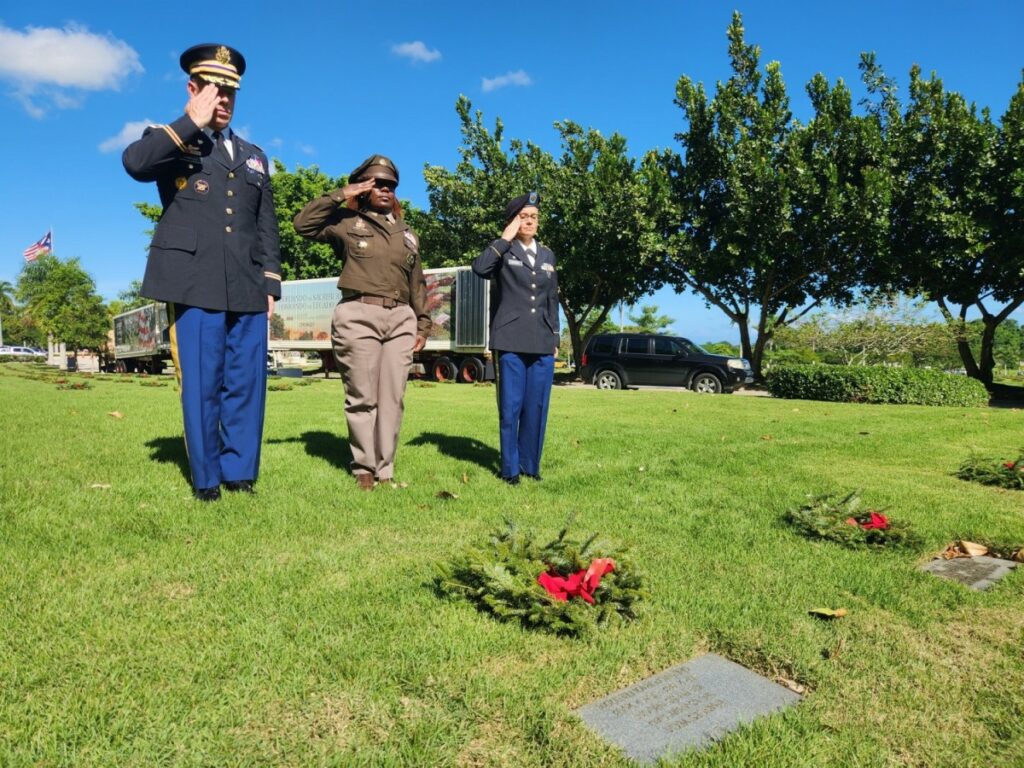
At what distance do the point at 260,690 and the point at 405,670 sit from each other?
0.40 metres

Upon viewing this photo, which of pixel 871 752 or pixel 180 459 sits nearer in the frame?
pixel 871 752

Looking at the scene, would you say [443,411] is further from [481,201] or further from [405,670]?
[481,201]

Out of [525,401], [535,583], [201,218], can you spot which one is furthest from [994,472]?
[201,218]

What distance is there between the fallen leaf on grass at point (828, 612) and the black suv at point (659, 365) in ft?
56.7

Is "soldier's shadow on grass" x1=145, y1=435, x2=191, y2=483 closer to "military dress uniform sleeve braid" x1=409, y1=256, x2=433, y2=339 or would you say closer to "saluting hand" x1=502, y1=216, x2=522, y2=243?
"military dress uniform sleeve braid" x1=409, y1=256, x2=433, y2=339

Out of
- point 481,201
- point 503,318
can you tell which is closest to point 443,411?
point 503,318

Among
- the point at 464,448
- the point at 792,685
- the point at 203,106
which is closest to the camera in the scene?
the point at 792,685

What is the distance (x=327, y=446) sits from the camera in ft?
19.6

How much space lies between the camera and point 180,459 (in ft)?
16.2

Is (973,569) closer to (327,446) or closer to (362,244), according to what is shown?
(362,244)

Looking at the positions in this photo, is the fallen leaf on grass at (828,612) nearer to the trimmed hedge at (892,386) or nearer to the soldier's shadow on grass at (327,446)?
the soldier's shadow on grass at (327,446)

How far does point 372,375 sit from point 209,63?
2.05 m

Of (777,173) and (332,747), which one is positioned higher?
(777,173)

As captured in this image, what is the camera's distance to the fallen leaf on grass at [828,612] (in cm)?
249
